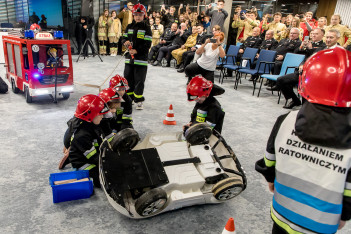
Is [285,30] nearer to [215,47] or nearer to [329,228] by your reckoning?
[215,47]

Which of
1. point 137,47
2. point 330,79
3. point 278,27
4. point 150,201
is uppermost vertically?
point 278,27

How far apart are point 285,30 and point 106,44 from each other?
7712 millimetres

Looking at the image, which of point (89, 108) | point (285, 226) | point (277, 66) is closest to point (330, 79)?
point (285, 226)

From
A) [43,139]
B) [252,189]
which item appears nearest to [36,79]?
[43,139]

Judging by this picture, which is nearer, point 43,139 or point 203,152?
point 203,152

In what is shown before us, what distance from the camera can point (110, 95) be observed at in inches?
130

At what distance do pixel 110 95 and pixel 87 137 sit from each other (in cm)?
84

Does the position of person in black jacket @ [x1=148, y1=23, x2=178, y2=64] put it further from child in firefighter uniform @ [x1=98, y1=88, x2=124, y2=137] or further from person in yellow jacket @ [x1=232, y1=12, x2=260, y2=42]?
child in firefighter uniform @ [x1=98, y1=88, x2=124, y2=137]

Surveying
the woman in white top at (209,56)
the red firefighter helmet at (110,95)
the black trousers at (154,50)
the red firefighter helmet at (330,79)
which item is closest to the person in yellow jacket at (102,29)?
the black trousers at (154,50)

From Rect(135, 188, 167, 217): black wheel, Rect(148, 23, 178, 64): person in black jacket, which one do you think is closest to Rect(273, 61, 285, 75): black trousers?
Rect(148, 23, 178, 64): person in black jacket

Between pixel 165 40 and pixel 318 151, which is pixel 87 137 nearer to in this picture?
pixel 318 151

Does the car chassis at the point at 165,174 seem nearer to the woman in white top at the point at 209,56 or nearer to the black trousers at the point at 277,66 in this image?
the woman in white top at the point at 209,56

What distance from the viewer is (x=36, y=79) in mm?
4754

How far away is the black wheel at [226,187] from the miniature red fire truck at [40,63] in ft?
12.3
